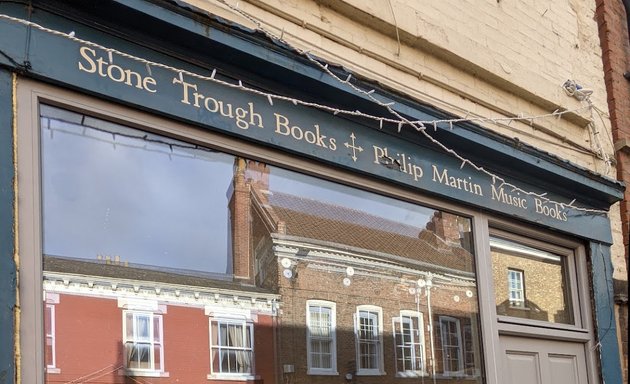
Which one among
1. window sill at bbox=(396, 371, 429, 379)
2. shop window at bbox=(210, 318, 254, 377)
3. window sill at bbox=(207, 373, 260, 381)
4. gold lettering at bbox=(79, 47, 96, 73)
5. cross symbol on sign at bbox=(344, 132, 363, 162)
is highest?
gold lettering at bbox=(79, 47, 96, 73)

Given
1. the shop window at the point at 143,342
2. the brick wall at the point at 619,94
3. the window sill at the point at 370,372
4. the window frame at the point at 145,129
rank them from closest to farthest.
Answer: the window frame at the point at 145,129, the shop window at the point at 143,342, the window sill at the point at 370,372, the brick wall at the point at 619,94

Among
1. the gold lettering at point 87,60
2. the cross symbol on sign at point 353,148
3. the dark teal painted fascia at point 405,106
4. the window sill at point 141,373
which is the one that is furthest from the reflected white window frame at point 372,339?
the gold lettering at point 87,60

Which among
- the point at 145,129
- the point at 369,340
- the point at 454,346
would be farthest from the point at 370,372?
the point at 145,129

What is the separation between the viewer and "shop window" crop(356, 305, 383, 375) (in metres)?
4.83

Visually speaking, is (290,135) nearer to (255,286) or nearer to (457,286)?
(255,286)

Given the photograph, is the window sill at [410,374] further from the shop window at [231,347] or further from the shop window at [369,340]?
the shop window at [231,347]

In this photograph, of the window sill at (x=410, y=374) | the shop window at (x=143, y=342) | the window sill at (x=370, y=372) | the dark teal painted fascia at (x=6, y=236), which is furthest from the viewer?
the window sill at (x=410, y=374)

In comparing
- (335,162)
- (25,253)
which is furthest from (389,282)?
(25,253)

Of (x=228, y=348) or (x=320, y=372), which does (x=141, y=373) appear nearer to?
(x=228, y=348)

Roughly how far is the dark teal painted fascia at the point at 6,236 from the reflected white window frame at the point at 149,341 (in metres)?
0.65

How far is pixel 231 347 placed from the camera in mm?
4164

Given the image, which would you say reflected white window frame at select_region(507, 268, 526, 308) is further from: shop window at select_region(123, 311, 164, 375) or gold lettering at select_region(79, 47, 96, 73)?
gold lettering at select_region(79, 47, 96, 73)

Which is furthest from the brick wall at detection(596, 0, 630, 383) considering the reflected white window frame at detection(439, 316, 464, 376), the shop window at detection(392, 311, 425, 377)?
the shop window at detection(392, 311, 425, 377)

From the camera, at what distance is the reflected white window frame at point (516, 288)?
6012mm
